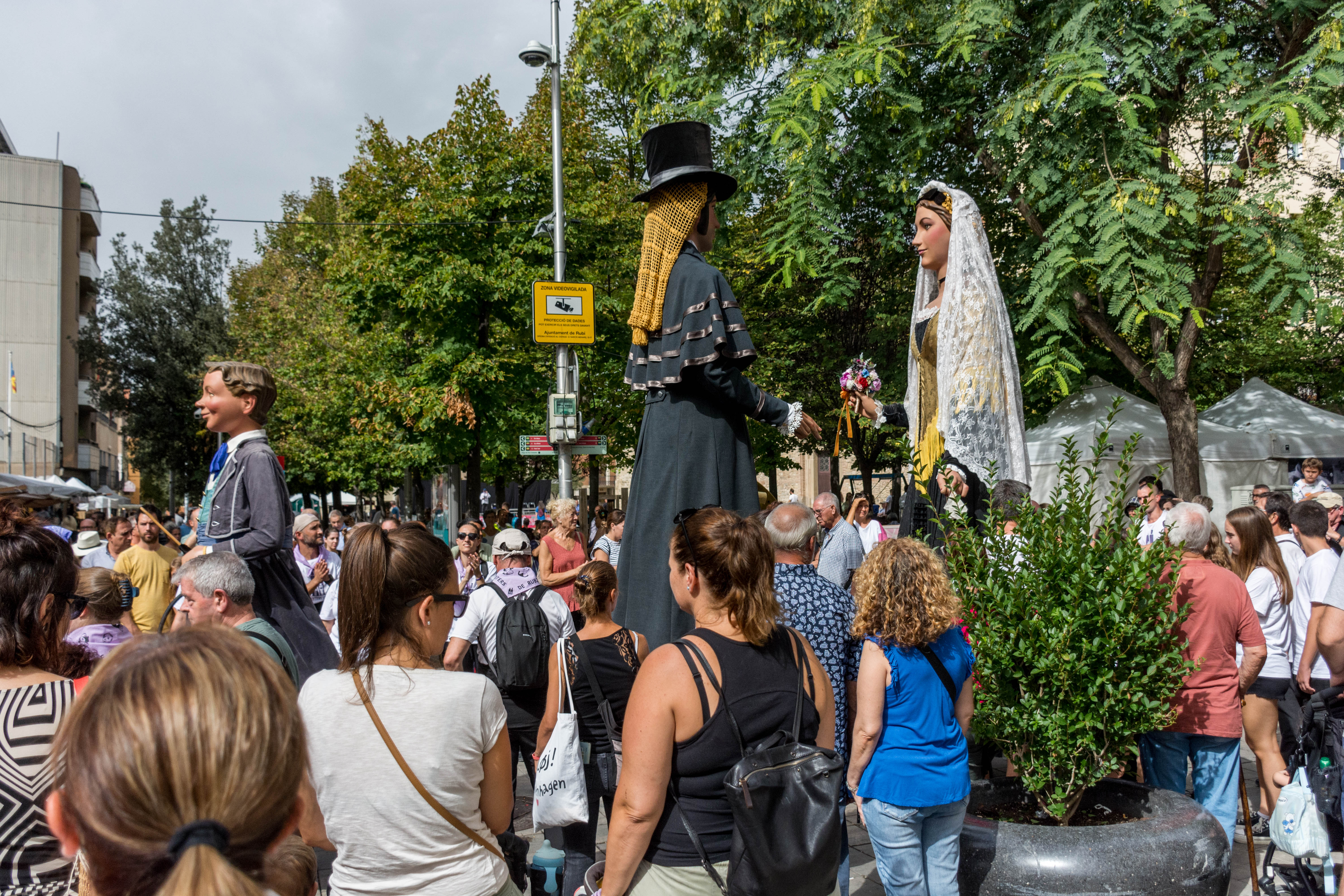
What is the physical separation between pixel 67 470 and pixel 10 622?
162ft

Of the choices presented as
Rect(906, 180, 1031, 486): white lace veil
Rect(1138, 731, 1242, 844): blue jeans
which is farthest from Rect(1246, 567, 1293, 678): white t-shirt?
Rect(906, 180, 1031, 486): white lace veil

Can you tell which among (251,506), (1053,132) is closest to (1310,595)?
(251,506)

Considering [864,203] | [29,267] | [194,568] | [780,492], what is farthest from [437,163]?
[780,492]

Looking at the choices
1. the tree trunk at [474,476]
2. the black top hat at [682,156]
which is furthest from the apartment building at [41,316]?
the black top hat at [682,156]

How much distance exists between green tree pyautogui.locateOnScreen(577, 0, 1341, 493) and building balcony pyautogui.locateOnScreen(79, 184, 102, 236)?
141ft

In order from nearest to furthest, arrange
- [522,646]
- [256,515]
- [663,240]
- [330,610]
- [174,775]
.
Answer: [174,775] → [663,240] → [256,515] → [522,646] → [330,610]

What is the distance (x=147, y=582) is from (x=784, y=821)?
25.6ft

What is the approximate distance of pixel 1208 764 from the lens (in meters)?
4.70

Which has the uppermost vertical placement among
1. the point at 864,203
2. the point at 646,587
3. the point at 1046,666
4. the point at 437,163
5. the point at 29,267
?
the point at 29,267

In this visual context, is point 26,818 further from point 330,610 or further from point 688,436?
point 330,610

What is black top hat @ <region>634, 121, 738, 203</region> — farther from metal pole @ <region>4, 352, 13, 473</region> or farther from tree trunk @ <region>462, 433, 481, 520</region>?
metal pole @ <region>4, 352, 13, 473</region>

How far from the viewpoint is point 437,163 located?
21.4 metres

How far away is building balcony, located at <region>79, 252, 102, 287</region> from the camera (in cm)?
4741

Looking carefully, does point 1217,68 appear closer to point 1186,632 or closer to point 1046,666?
point 1186,632
